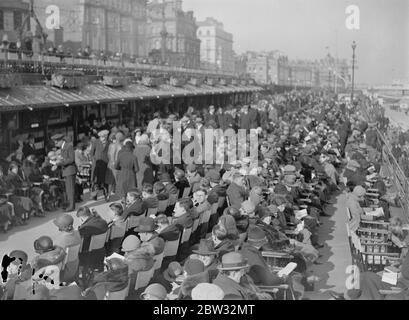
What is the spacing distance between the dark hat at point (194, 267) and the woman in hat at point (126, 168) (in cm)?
553

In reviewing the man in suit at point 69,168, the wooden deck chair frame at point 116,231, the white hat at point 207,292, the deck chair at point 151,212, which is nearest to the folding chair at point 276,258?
the wooden deck chair frame at point 116,231

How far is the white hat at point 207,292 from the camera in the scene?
466 centimetres

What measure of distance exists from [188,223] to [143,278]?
1929 mm

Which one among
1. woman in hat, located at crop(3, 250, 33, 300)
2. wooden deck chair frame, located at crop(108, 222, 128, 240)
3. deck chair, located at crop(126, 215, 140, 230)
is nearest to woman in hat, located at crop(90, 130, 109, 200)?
deck chair, located at crop(126, 215, 140, 230)

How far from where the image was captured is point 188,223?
762 centimetres

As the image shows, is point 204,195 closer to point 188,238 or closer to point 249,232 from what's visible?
point 188,238

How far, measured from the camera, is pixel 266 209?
843cm

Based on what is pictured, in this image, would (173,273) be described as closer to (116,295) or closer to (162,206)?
(116,295)

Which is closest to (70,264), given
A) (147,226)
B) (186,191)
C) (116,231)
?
(147,226)

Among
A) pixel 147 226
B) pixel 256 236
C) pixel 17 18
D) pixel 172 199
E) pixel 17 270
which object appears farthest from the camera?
pixel 17 18

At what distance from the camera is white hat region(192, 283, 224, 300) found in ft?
15.3

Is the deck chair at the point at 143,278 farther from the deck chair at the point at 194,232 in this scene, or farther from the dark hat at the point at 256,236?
the deck chair at the point at 194,232
